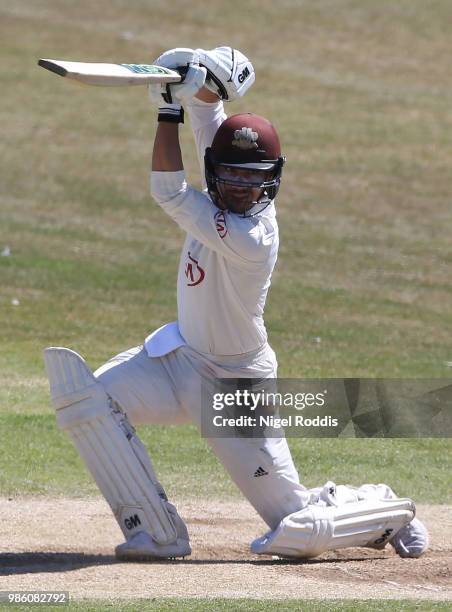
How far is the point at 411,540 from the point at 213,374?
1.41 metres

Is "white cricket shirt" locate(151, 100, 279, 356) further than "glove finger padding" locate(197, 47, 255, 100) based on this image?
No

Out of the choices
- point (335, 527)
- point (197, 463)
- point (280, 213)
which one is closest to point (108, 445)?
point (335, 527)

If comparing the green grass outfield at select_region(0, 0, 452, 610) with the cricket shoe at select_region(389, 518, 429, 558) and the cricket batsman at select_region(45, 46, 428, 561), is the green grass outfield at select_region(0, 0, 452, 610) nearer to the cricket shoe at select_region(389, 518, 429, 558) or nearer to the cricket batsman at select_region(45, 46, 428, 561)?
the cricket batsman at select_region(45, 46, 428, 561)

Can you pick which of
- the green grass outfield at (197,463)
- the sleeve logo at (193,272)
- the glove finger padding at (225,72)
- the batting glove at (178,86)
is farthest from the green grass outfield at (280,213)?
the glove finger padding at (225,72)

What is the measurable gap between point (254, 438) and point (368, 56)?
17.5 m

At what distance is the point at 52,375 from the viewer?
6.30m

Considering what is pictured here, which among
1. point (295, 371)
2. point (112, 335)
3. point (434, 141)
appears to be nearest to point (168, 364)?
point (295, 371)

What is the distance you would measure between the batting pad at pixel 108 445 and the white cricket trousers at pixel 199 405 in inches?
4.5

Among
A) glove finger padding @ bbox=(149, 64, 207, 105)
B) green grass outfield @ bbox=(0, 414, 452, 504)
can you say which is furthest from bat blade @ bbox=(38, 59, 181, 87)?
green grass outfield @ bbox=(0, 414, 452, 504)

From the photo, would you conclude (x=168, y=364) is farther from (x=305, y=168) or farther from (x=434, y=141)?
(x=434, y=141)

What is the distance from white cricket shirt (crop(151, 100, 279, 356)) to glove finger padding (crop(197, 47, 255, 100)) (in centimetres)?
21

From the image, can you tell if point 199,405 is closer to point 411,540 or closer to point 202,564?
point 202,564

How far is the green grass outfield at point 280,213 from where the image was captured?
8.84 metres

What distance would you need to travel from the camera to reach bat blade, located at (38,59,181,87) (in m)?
5.39
